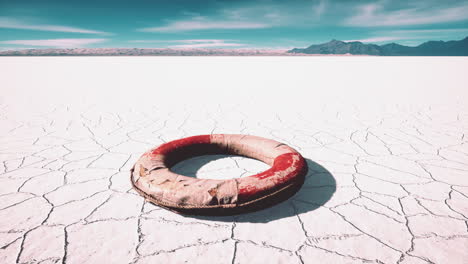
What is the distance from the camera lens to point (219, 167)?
97.3 inches

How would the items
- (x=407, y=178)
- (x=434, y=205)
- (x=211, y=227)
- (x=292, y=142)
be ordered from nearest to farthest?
(x=211, y=227), (x=434, y=205), (x=407, y=178), (x=292, y=142)

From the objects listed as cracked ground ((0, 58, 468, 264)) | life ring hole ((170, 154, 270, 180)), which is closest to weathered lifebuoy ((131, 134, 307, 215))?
cracked ground ((0, 58, 468, 264))

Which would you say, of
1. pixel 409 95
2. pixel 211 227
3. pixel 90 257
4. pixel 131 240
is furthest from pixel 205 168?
pixel 409 95

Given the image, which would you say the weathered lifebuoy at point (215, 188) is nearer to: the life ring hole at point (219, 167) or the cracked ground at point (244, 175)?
the cracked ground at point (244, 175)

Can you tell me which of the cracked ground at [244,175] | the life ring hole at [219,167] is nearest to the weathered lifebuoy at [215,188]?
the cracked ground at [244,175]

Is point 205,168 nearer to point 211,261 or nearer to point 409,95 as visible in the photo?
point 211,261

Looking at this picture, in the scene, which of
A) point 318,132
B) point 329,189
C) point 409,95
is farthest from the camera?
point 409,95

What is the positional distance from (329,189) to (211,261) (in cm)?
121

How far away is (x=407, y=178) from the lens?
2232 mm

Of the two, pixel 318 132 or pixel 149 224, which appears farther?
pixel 318 132

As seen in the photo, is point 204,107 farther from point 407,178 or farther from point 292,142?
point 407,178

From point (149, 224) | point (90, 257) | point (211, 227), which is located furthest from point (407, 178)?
point (90, 257)

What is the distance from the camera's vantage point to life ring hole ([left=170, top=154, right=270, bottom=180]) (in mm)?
2318

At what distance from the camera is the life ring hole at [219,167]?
2318 millimetres
